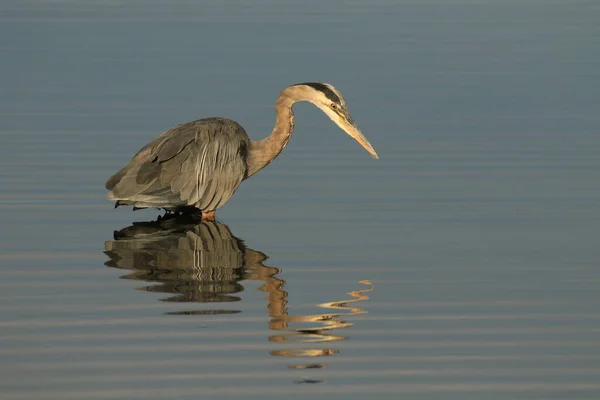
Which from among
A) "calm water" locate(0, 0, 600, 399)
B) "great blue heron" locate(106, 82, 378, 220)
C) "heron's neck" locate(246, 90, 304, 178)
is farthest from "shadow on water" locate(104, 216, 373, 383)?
"heron's neck" locate(246, 90, 304, 178)

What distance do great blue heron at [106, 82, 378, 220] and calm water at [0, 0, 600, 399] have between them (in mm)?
261

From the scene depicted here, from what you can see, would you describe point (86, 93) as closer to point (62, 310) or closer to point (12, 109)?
point (12, 109)

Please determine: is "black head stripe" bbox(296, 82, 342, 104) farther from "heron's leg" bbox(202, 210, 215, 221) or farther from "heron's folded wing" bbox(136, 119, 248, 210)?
"heron's leg" bbox(202, 210, 215, 221)

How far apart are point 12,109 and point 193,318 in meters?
10.8

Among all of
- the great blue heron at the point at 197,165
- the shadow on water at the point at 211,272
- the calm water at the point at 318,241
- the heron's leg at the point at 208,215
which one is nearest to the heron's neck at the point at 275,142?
the great blue heron at the point at 197,165

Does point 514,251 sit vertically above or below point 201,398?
above

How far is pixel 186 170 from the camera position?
44.5ft

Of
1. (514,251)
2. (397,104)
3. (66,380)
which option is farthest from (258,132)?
(66,380)

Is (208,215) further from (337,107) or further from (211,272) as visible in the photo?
(211,272)

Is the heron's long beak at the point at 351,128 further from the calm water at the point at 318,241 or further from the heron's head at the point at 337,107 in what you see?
the calm water at the point at 318,241

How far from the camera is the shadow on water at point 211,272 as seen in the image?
934 cm

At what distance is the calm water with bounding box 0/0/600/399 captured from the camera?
8.47 metres

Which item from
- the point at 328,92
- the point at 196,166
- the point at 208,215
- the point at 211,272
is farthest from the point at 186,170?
the point at 211,272

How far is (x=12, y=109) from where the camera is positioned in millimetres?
19656
